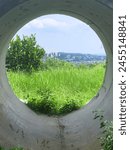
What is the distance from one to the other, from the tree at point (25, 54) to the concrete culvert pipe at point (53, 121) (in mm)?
7379

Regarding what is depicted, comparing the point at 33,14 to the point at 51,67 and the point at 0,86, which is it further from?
the point at 51,67

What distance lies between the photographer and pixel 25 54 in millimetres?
14289

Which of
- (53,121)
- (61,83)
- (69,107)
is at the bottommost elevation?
(53,121)

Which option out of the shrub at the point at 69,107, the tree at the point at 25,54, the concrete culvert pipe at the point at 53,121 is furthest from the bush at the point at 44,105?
the tree at the point at 25,54

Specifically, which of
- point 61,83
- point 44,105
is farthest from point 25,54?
point 44,105

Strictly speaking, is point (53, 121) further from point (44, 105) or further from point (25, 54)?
point (25, 54)

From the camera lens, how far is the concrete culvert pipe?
16.8ft

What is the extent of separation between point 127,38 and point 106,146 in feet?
3.88

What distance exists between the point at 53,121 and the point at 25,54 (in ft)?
25.8

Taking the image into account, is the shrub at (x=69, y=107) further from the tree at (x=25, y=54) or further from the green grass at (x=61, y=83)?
the tree at (x=25, y=54)

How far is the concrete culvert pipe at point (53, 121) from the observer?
5.11 metres

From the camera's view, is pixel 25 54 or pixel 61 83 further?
pixel 25 54

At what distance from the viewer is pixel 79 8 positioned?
5.40 meters

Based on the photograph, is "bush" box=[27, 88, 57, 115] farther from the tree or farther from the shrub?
the tree
